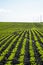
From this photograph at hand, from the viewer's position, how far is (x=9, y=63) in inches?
555

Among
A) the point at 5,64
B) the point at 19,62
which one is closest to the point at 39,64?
the point at 19,62

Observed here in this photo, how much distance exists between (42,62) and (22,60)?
1938 mm

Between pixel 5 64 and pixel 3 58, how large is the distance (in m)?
2.25

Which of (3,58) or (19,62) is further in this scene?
(3,58)

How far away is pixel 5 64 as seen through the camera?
1392cm

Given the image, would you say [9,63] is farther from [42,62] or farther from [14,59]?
[42,62]

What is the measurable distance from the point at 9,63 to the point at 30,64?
1852mm

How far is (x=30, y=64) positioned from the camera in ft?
45.2

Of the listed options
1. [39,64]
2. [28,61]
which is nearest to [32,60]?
[28,61]

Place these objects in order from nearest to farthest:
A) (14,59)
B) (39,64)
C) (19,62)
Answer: (39,64)
(19,62)
(14,59)

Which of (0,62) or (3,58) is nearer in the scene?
(0,62)

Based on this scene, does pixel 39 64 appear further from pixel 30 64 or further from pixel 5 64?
pixel 5 64

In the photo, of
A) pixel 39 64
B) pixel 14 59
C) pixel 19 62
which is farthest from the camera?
pixel 14 59

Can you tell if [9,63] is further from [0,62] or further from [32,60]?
[32,60]
